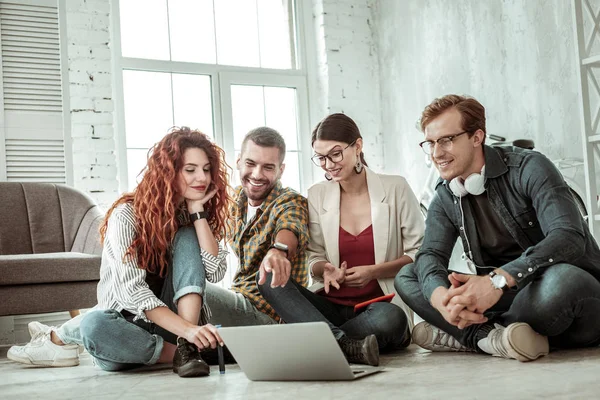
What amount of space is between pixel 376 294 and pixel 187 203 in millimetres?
682

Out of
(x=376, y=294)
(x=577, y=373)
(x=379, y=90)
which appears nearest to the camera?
(x=577, y=373)

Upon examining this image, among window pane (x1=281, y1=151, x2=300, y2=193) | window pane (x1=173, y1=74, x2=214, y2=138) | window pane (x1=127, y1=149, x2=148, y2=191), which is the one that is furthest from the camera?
window pane (x1=281, y1=151, x2=300, y2=193)

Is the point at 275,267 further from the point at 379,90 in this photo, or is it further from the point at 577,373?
the point at 379,90

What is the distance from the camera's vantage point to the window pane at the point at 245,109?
15.1ft

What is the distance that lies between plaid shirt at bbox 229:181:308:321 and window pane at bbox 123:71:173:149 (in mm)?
2111

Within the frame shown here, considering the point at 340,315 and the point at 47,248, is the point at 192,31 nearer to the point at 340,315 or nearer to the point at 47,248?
the point at 47,248

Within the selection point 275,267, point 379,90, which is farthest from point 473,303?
point 379,90

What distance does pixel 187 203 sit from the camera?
2.07 metres

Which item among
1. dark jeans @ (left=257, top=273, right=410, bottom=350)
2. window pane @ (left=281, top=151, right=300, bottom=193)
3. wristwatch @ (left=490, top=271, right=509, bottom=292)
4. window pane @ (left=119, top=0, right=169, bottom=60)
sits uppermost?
window pane @ (left=119, top=0, right=169, bottom=60)

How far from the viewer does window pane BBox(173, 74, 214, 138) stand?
14.6ft

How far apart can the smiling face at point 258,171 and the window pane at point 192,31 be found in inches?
94.2

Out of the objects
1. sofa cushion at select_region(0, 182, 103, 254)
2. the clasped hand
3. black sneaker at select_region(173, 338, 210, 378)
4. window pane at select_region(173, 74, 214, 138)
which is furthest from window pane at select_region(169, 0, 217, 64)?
the clasped hand

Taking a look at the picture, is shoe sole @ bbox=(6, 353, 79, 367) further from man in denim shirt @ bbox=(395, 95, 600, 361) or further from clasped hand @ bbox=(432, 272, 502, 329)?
clasped hand @ bbox=(432, 272, 502, 329)

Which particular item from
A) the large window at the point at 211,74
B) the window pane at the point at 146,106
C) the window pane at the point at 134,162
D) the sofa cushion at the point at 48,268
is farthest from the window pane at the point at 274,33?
the sofa cushion at the point at 48,268
